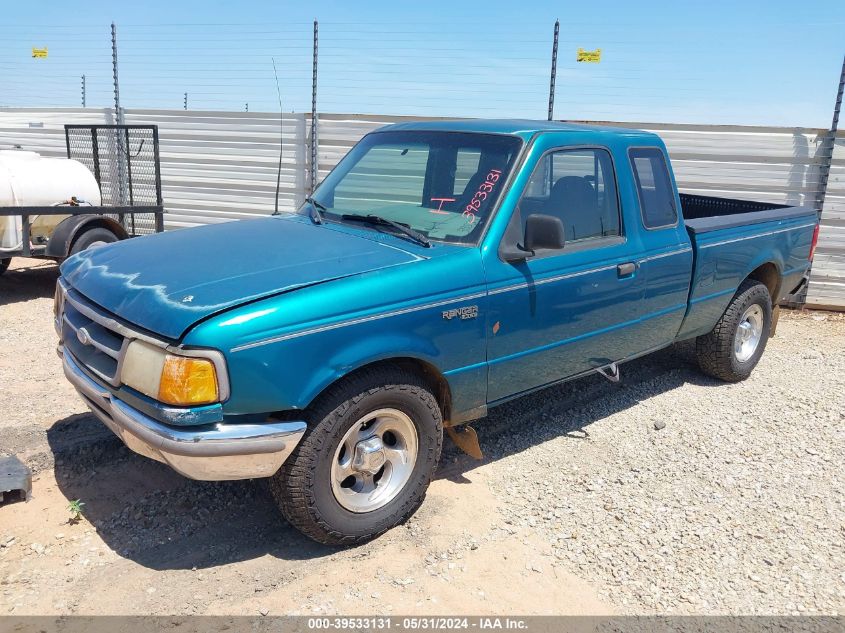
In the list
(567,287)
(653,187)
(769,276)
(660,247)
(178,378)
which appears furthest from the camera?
(769,276)

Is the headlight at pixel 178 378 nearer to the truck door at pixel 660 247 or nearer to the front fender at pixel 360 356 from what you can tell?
the front fender at pixel 360 356

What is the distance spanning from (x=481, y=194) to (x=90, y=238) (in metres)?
6.07

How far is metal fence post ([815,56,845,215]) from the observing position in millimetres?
8312

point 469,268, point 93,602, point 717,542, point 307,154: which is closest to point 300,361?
point 469,268

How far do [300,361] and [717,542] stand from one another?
2375 millimetres

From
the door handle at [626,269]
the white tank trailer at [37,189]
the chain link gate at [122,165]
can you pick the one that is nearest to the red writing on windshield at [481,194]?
the door handle at [626,269]

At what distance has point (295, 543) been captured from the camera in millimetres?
3562

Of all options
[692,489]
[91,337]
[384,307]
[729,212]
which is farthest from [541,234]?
[729,212]

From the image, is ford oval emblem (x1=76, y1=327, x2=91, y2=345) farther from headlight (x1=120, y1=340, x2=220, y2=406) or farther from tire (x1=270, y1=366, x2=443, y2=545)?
tire (x1=270, y1=366, x2=443, y2=545)

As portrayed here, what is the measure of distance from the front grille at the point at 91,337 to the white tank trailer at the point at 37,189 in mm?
5096

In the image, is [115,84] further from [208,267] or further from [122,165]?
[208,267]

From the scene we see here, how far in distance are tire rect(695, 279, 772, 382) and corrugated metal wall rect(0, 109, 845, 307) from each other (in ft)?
10.1

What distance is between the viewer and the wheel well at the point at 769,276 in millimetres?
6191

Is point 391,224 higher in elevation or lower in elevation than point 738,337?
higher
